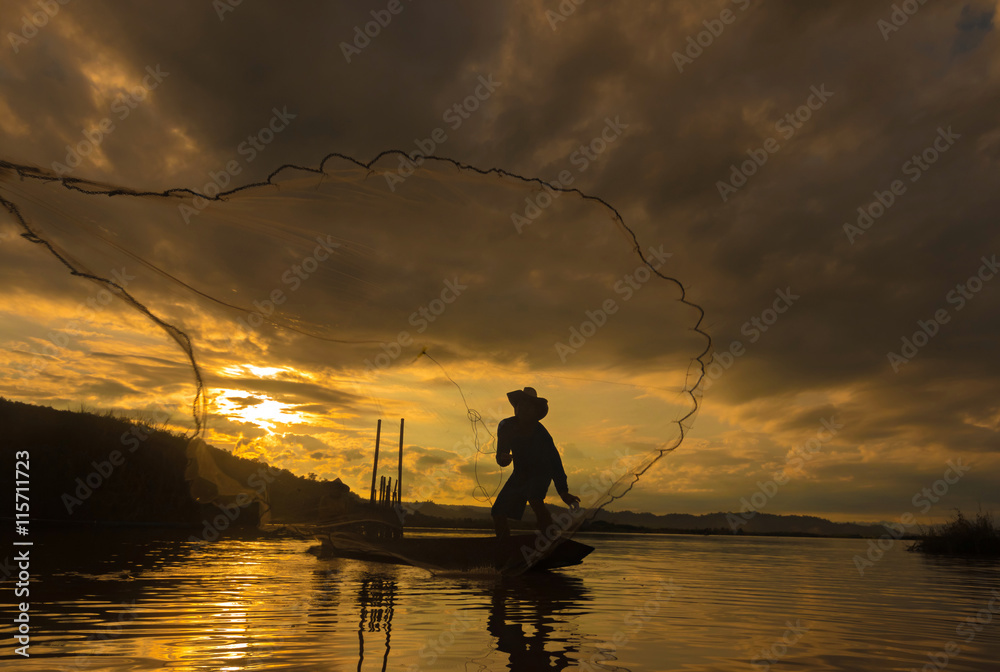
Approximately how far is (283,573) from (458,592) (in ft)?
15.5

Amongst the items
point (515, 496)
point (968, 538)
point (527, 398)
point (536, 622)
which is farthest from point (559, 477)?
point (968, 538)

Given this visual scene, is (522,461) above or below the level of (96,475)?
below

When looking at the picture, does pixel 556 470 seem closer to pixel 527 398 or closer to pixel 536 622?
pixel 527 398

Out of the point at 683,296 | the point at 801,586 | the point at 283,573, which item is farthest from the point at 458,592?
the point at 801,586

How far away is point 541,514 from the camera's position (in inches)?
448

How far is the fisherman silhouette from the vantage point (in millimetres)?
11219

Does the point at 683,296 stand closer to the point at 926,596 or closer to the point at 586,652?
the point at 586,652

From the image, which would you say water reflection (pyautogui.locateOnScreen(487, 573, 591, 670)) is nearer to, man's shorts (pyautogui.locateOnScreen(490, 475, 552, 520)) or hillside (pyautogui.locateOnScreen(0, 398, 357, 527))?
man's shorts (pyautogui.locateOnScreen(490, 475, 552, 520))

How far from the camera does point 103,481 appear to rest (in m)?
41.1

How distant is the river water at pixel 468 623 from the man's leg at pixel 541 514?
1.13m
